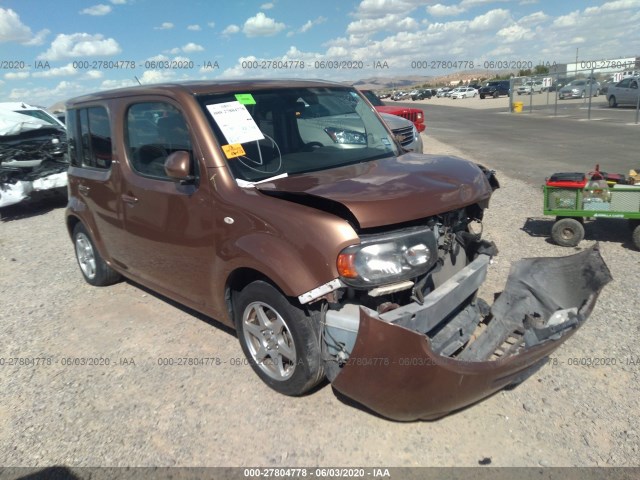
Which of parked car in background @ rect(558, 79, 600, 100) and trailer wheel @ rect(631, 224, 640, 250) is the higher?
trailer wheel @ rect(631, 224, 640, 250)

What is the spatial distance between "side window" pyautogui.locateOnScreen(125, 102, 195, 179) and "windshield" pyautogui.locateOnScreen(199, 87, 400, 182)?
278 mm

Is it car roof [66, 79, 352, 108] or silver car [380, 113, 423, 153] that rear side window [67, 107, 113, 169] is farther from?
silver car [380, 113, 423, 153]

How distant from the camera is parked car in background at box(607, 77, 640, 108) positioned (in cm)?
2641

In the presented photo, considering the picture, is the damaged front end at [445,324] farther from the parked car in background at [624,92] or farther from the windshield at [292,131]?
the parked car in background at [624,92]

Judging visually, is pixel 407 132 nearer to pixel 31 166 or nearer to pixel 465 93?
pixel 31 166

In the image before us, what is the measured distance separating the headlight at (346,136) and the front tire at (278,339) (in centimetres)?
145

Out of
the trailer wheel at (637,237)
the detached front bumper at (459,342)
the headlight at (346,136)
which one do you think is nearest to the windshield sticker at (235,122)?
the headlight at (346,136)

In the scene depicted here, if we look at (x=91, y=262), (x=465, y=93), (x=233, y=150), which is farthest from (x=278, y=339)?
(x=465, y=93)

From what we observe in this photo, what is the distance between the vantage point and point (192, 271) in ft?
12.4

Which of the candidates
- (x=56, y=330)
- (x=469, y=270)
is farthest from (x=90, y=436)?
(x=469, y=270)

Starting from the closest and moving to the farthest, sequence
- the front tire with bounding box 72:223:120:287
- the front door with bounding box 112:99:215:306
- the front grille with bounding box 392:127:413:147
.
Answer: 1. the front door with bounding box 112:99:215:306
2. the front tire with bounding box 72:223:120:287
3. the front grille with bounding box 392:127:413:147

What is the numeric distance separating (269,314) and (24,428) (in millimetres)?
1801

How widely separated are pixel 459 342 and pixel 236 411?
1.52m

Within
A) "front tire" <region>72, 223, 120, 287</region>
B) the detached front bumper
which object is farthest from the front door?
the detached front bumper
